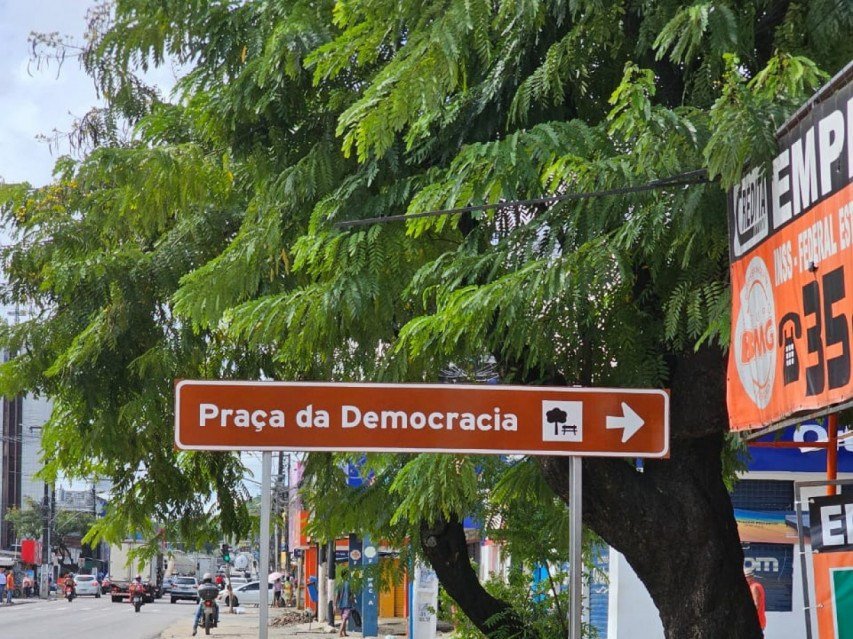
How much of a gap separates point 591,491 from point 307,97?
10.8 ft

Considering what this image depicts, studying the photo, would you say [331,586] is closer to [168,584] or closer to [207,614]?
[207,614]

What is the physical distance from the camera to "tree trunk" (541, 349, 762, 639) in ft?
25.9

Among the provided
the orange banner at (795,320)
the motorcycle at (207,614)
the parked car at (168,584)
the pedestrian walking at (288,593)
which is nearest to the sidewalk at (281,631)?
the motorcycle at (207,614)

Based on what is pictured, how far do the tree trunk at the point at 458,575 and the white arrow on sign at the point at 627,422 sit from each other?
6790 mm

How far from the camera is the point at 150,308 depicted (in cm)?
1183

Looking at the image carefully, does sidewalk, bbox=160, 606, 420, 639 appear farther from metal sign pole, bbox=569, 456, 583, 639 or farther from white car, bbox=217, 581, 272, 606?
metal sign pole, bbox=569, 456, 583, 639

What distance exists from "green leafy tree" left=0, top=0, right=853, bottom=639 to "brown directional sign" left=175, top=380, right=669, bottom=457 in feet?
1.95

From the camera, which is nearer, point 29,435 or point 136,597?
point 136,597

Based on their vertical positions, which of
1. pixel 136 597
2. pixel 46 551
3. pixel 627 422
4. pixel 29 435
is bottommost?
pixel 136 597

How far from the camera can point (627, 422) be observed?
21.1ft

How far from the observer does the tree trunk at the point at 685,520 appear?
7898 millimetres

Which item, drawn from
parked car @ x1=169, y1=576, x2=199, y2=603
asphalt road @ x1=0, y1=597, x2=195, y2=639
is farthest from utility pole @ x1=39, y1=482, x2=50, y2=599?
asphalt road @ x1=0, y1=597, x2=195, y2=639

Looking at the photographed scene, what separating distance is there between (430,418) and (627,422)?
957mm

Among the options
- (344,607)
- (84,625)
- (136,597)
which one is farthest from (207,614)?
(136,597)
